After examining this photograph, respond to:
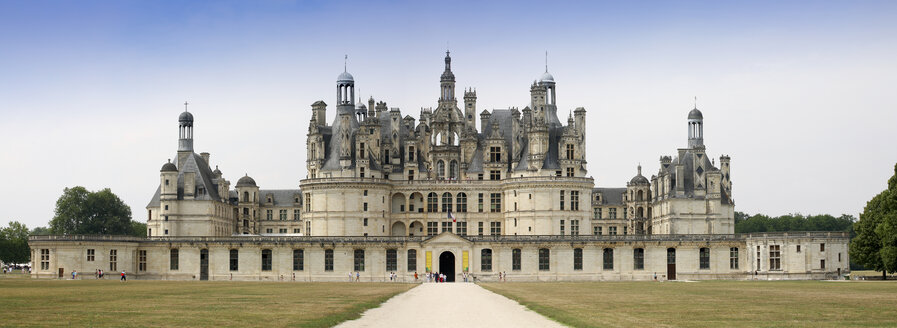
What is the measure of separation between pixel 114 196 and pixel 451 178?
49549 mm

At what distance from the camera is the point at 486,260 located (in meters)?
99.1

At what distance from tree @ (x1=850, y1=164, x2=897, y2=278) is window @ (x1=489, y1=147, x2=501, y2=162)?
112ft

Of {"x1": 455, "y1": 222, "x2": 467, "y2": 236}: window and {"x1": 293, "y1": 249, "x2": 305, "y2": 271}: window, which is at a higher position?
{"x1": 455, "y1": 222, "x2": 467, "y2": 236}: window

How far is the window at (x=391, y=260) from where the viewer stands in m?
98.8

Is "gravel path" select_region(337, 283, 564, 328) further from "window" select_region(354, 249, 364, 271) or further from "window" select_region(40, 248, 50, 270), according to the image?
"window" select_region(40, 248, 50, 270)

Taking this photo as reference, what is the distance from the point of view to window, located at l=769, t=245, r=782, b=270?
93938mm

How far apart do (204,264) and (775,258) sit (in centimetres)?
5033

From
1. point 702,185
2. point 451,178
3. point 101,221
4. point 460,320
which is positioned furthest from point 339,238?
point 460,320

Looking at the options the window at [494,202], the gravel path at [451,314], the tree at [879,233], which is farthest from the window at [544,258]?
the gravel path at [451,314]

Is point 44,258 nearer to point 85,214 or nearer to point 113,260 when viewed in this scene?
point 113,260

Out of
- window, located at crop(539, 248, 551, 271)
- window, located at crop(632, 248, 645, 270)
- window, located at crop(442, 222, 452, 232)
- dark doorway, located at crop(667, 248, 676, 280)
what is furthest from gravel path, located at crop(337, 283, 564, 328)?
window, located at crop(442, 222, 452, 232)

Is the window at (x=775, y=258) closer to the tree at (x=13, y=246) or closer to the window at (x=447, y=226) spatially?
the window at (x=447, y=226)

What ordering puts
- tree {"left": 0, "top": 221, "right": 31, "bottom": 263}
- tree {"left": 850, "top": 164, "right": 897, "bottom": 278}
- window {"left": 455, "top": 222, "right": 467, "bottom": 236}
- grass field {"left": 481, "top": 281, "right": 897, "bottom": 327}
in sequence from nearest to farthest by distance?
grass field {"left": 481, "top": 281, "right": 897, "bottom": 327}, tree {"left": 850, "top": 164, "right": 897, "bottom": 278}, window {"left": 455, "top": 222, "right": 467, "bottom": 236}, tree {"left": 0, "top": 221, "right": 31, "bottom": 263}

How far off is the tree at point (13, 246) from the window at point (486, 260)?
58.6 meters
